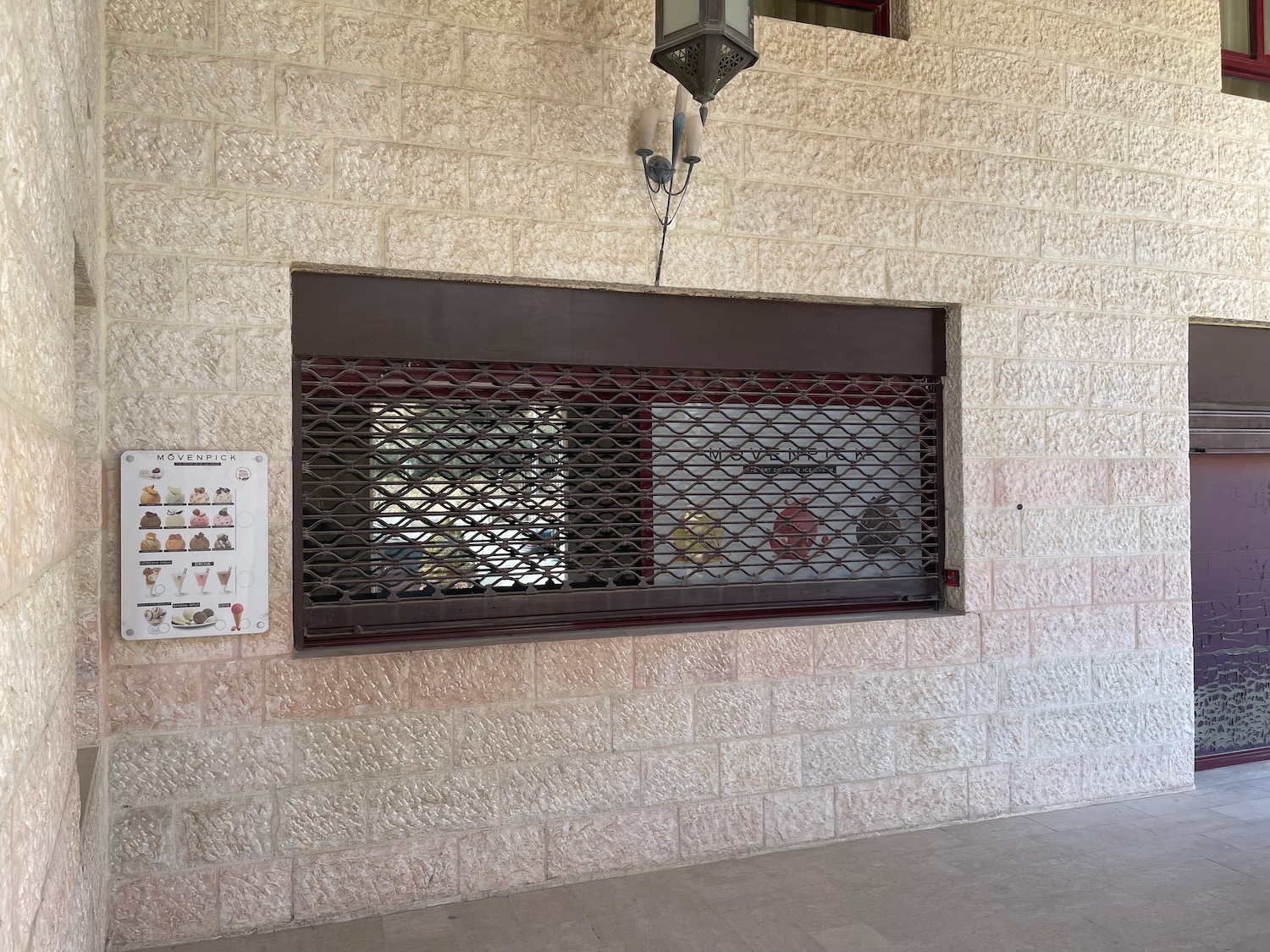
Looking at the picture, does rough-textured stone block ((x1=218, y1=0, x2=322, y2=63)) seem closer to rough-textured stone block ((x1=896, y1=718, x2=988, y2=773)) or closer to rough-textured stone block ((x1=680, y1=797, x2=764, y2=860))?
rough-textured stone block ((x1=680, y1=797, x2=764, y2=860))

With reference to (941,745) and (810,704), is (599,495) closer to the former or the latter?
(810,704)

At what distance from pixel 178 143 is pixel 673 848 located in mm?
3040

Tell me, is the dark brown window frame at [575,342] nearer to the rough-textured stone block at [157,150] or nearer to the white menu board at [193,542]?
the white menu board at [193,542]

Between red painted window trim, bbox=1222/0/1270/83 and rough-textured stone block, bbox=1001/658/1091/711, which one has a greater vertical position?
red painted window trim, bbox=1222/0/1270/83

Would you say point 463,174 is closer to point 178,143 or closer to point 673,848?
point 178,143

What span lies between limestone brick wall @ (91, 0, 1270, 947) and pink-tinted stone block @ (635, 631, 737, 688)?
0.7 inches

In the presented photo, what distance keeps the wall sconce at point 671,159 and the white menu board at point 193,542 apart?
1.67 metres

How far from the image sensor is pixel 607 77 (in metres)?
3.45

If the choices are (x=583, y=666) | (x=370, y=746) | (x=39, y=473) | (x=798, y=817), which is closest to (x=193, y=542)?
(x=370, y=746)

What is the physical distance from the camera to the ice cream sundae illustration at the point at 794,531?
3754 mm

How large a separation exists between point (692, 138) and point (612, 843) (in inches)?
104

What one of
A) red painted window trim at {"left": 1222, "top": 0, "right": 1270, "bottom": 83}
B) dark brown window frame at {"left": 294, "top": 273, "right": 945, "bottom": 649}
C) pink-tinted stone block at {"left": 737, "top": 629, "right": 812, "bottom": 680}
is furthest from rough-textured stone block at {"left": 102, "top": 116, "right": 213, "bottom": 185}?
red painted window trim at {"left": 1222, "top": 0, "right": 1270, "bottom": 83}

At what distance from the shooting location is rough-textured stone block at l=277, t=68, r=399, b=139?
306cm

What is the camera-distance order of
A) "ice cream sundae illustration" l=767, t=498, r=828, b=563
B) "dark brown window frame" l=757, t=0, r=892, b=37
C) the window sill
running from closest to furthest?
the window sill → "ice cream sundae illustration" l=767, t=498, r=828, b=563 → "dark brown window frame" l=757, t=0, r=892, b=37
